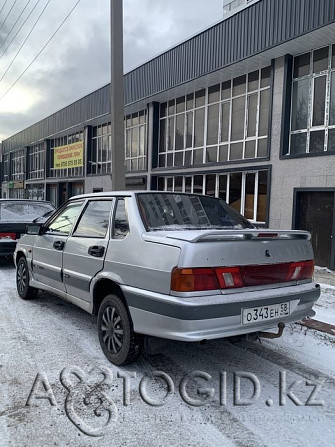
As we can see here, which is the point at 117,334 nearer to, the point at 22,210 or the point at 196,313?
the point at 196,313

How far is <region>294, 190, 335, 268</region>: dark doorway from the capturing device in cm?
995

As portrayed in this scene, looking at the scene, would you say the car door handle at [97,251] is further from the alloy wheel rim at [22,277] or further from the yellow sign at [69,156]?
the yellow sign at [69,156]

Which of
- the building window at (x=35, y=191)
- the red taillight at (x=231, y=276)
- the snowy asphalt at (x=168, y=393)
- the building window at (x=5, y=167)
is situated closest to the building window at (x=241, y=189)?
the snowy asphalt at (x=168, y=393)

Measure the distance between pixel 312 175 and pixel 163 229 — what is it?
7.92m

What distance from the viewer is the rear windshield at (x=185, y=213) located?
3689 mm

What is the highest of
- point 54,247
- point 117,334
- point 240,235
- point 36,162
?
point 36,162

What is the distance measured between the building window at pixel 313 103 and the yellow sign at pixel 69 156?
15.9m

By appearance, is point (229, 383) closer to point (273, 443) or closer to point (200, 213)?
point (273, 443)

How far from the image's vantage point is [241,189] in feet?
42.9

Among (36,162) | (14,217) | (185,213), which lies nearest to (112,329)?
(185,213)

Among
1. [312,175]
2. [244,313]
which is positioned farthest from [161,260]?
[312,175]

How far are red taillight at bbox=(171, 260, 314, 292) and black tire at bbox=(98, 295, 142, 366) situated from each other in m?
0.74

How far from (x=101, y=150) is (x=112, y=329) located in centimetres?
2013

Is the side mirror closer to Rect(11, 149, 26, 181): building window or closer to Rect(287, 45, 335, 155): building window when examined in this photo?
Rect(287, 45, 335, 155): building window
